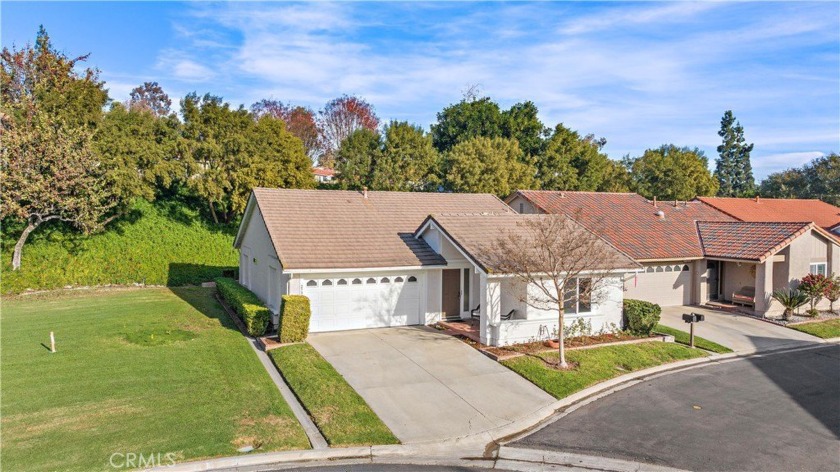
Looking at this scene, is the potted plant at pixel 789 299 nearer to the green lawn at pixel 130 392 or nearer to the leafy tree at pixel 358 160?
the green lawn at pixel 130 392

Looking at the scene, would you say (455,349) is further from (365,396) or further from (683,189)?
(683,189)

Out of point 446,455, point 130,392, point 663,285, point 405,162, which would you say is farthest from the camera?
point 405,162

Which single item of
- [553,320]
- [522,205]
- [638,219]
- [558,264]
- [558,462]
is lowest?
[558,462]

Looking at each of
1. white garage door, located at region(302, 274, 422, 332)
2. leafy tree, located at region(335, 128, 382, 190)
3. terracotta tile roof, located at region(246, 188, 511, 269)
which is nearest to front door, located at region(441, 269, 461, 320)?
terracotta tile roof, located at region(246, 188, 511, 269)

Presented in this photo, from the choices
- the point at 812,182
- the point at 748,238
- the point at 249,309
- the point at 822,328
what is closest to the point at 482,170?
the point at 748,238

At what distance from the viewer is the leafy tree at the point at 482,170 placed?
37125 mm

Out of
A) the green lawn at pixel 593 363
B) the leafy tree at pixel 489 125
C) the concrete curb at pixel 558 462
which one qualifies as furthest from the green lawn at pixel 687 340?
the leafy tree at pixel 489 125

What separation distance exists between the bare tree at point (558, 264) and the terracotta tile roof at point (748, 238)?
7.76m

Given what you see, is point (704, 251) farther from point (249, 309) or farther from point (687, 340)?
point (249, 309)

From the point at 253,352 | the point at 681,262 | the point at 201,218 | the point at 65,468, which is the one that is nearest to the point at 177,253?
the point at 201,218

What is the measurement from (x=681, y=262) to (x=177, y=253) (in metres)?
25.8

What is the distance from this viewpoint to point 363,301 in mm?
18891

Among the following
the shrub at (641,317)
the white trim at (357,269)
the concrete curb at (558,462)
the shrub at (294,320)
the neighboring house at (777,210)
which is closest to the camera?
the concrete curb at (558,462)

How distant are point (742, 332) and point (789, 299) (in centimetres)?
377
